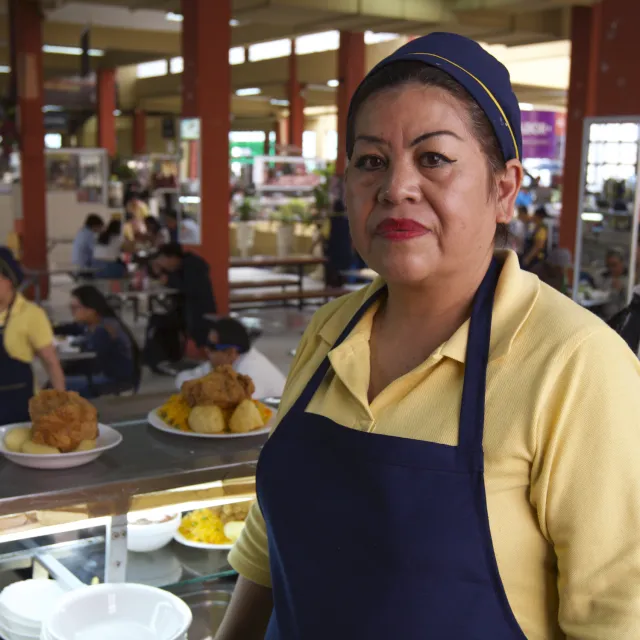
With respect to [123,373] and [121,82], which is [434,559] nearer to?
[123,373]

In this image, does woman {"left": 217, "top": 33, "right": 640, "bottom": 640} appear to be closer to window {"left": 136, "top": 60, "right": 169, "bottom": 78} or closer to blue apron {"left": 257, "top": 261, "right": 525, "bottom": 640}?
blue apron {"left": 257, "top": 261, "right": 525, "bottom": 640}

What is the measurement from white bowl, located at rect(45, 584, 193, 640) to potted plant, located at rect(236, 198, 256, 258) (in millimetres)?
13879

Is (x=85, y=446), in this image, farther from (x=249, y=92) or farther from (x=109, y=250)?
(x=249, y=92)

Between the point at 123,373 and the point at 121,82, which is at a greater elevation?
the point at 121,82

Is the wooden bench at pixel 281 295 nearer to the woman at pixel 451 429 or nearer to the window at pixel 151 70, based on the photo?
→ the woman at pixel 451 429

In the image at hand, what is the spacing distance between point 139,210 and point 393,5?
20.8 ft

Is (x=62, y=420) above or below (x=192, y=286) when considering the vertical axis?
above

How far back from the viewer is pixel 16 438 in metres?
2.00

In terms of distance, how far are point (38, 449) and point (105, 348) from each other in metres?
4.16

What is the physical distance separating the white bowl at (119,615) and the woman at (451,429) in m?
0.74

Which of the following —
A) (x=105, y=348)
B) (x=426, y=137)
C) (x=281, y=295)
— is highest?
(x=426, y=137)

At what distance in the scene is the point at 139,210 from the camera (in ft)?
49.6

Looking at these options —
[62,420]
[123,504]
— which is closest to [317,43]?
[62,420]

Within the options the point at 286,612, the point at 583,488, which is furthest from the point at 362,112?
the point at 286,612
